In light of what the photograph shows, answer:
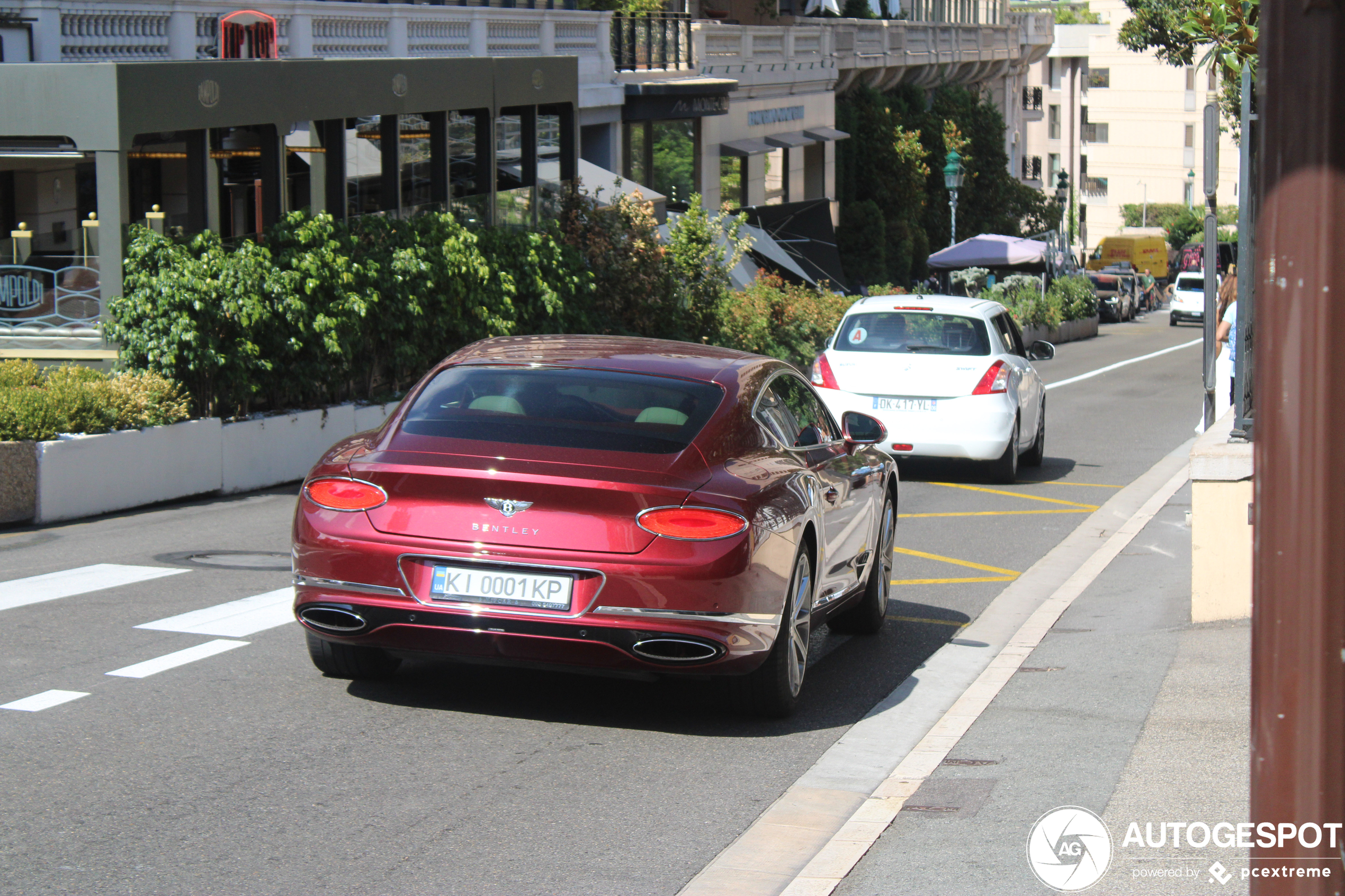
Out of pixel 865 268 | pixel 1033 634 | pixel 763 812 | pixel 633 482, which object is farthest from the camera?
pixel 865 268

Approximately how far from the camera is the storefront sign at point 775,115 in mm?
41312

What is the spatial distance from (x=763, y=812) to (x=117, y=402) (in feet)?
28.8

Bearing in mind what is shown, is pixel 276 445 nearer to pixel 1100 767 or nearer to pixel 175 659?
pixel 175 659

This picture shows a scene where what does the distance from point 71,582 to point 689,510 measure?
4653 millimetres

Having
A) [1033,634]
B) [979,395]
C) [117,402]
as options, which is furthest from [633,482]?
[979,395]

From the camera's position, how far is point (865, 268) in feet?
157

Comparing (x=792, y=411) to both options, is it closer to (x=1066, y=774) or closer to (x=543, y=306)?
(x=1066, y=774)

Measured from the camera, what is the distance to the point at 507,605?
6336 millimetres

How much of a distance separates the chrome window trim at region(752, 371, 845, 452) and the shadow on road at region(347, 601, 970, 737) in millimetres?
1109

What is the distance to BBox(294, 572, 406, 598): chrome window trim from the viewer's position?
21.2 feet

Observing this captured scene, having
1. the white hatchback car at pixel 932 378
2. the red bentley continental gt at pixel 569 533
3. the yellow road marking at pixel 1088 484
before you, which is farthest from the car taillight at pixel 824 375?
the red bentley continental gt at pixel 569 533

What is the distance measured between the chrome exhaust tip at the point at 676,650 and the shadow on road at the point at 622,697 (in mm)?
496

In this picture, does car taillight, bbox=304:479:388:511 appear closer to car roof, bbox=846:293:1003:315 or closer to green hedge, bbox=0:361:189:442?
green hedge, bbox=0:361:189:442

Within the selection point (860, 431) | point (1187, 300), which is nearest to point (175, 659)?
point (860, 431)
